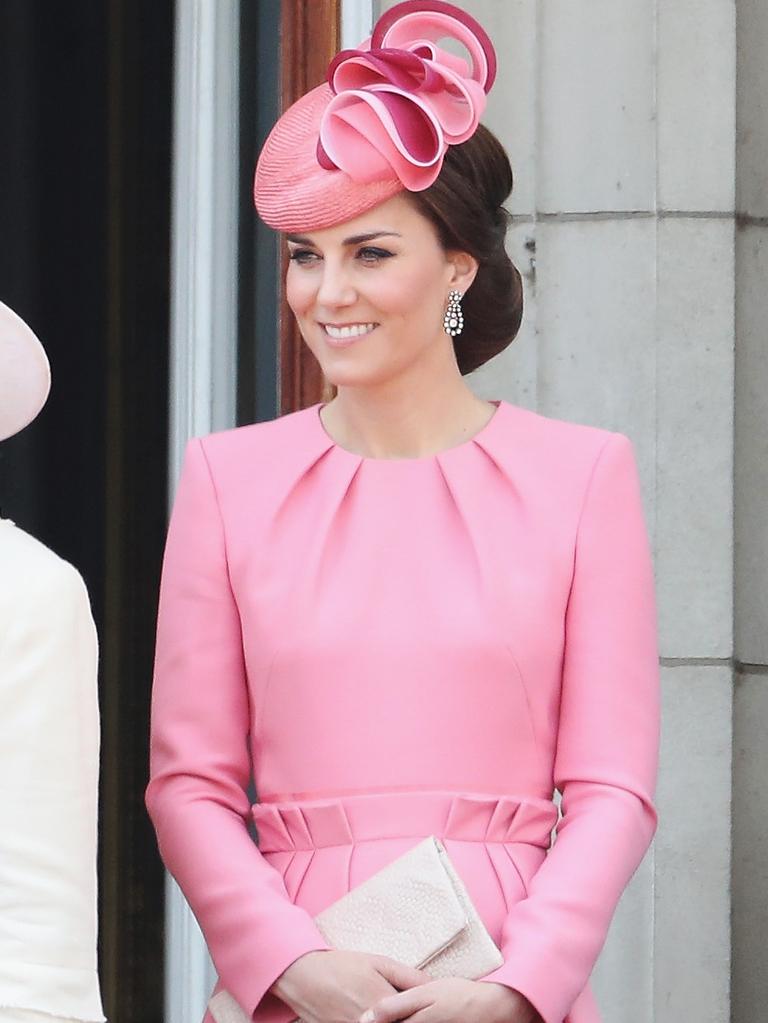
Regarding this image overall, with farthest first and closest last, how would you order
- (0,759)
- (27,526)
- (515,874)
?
(27,526), (515,874), (0,759)

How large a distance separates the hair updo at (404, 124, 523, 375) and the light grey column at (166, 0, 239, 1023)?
908 mm

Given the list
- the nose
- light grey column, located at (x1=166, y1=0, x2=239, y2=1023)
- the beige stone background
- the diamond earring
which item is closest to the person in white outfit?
the nose

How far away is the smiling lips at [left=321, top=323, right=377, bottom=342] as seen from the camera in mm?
3090

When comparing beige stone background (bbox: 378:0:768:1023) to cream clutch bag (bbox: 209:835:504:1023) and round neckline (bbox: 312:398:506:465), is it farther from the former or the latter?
cream clutch bag (bbox: 209:835:504:1023)

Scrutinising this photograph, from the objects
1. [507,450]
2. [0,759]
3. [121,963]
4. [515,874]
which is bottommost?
[121,963]

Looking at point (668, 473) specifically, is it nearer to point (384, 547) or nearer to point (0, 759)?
point (384, 547)

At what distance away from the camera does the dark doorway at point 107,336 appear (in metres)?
4.00

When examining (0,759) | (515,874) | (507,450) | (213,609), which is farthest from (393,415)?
(0,759)

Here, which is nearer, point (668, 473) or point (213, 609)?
point (213, 609)

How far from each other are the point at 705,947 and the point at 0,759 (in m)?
2.04

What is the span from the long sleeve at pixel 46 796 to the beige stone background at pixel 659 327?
1.76 metres

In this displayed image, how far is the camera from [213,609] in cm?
307

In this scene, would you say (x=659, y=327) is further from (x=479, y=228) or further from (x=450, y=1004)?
(x=450, y=1004)

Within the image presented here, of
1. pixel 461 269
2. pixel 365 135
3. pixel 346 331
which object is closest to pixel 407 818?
pixel 346 331
